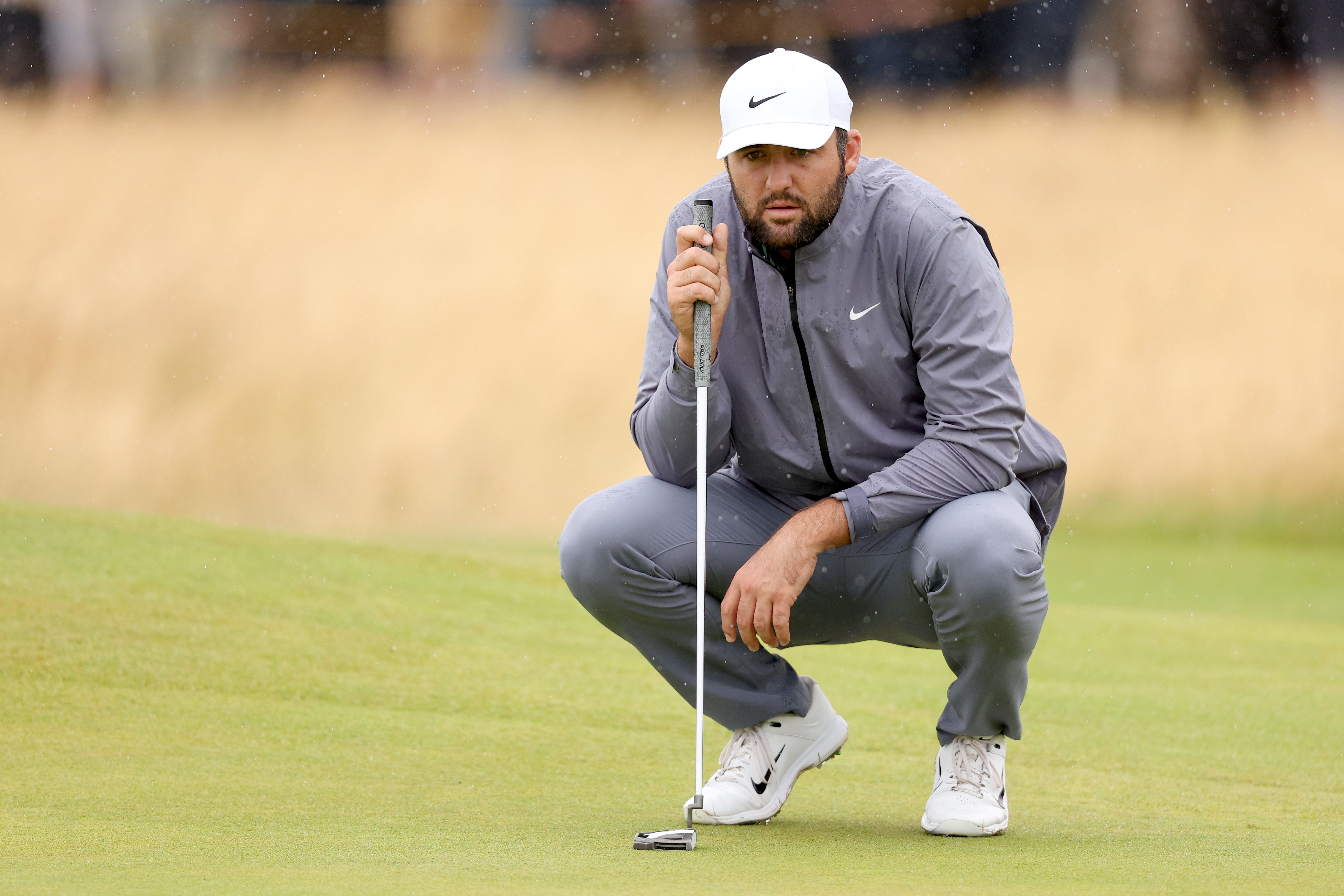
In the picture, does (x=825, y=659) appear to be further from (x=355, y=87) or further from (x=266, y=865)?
(x=355, y=87)

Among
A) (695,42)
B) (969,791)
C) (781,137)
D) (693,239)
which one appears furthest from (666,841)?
(695,42)

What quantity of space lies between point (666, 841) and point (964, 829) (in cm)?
34

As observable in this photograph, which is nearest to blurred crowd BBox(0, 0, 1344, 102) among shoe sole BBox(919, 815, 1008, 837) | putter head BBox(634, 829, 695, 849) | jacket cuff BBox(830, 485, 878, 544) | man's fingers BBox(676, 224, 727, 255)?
man's fingers BBox(676, 224, 727, 255)

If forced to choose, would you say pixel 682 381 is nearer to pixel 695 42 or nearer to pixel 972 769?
pixel 972 769

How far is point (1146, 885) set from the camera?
139 cm

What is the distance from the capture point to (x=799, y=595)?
6.05 ft

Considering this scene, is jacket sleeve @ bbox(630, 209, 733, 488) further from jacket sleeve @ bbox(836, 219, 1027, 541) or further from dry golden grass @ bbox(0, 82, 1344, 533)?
dry golden grass @ bbox(0, 82, 1344, 533)

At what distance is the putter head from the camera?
155 centimetres

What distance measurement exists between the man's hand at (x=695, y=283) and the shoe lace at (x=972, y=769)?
529 mm

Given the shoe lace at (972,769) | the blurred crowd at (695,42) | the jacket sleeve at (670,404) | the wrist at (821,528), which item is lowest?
the shoe lace at (972,769)

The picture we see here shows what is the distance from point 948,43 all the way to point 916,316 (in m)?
5.53

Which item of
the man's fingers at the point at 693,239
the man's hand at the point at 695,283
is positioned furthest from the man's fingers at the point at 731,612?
the man's fingers at the point at 693,239

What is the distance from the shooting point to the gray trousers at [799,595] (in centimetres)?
170

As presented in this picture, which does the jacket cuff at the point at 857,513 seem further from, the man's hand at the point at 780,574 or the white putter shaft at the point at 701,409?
the white putter shaft at the point at 701,409
